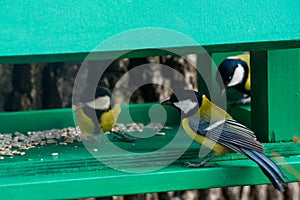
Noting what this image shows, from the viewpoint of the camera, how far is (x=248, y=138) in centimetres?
235

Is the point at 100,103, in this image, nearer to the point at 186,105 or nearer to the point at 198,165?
the point at 186,105

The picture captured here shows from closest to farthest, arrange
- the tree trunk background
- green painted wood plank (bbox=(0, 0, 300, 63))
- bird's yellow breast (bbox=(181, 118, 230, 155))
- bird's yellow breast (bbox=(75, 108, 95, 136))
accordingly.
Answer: green painted wood plank (bbox=(0, 0, 300, 63)) < bird's yellow breast (bbox=(181, 118, 230, 155)) < bird's yellow breast (bbox=(75, 108, 95, 136)) < the tree trunk background

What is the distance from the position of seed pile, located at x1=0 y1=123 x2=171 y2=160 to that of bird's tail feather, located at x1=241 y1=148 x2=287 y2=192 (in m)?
0.76

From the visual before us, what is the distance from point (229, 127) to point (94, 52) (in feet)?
1.94

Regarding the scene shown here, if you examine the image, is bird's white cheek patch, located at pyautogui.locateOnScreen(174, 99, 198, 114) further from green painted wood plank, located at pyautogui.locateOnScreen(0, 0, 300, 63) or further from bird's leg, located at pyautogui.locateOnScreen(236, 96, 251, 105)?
bird's leg, located at pyautogui.locateOnScreen(236, 96, 251, 105)


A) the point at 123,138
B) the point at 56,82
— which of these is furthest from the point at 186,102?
the point at 56,82

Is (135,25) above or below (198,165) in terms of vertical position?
above

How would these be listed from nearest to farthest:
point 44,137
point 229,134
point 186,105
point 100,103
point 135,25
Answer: point 135,25 < point 229,134 < point 186,105 < point 44,137 < point 100,103

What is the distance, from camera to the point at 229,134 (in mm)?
2402

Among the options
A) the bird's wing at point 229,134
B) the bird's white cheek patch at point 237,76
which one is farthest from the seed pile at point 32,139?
the bird's white cheek patch at point 237,76

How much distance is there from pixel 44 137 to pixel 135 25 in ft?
3.31

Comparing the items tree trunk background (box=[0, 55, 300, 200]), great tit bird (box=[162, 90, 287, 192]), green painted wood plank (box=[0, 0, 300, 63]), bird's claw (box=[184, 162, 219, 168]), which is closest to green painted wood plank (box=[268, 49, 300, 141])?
great tit bird (box=[162, 90, 287, 192])

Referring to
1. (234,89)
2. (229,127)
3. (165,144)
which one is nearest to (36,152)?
(165,144)

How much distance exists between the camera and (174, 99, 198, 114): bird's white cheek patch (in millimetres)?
2621
